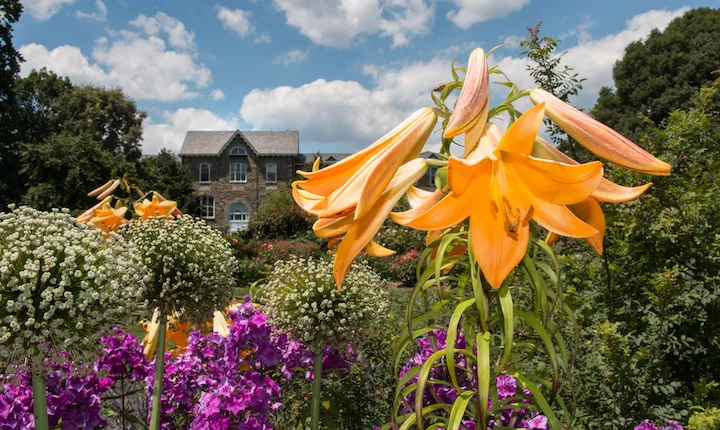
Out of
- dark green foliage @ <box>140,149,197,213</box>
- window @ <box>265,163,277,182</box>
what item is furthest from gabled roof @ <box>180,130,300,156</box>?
dark green foliage @ <box>140,149,197,213</box>

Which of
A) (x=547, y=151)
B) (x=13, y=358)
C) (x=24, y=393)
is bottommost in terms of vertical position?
(x=24, y=393)

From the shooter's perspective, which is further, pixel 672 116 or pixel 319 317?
pixel 672 116

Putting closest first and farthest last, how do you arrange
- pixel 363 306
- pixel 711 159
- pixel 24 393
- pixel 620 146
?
1. pixel 620 146
2. pixel 24 393
3. pixel 363 306
4. pixel 711 159

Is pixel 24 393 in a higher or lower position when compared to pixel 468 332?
lower

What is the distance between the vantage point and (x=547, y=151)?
90 cm

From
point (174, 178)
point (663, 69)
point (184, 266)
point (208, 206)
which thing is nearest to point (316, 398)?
point (184, 266)

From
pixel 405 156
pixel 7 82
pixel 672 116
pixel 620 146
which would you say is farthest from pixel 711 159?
pixel 7 82

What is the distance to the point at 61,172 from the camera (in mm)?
19406

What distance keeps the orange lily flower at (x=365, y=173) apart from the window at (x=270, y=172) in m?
32.7

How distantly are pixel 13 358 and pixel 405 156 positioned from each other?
1.28 meters

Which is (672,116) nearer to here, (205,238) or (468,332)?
(468,332)

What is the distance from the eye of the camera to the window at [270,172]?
33084 millimetres

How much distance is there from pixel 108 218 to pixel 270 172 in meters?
31.3

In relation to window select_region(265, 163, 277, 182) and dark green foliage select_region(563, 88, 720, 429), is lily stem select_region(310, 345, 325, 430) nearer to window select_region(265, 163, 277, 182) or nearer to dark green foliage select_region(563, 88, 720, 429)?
dark green foliage select_region(563, 88, 720, 429)
